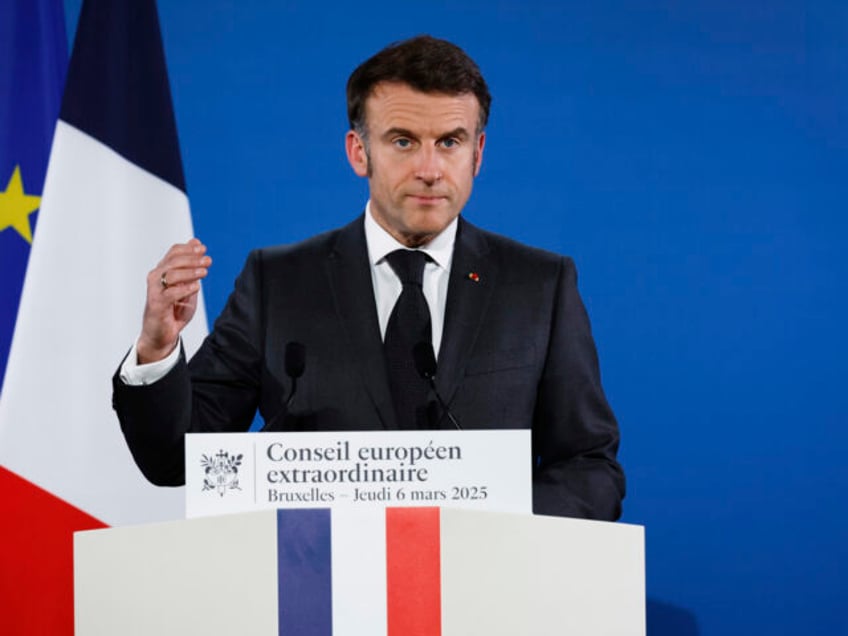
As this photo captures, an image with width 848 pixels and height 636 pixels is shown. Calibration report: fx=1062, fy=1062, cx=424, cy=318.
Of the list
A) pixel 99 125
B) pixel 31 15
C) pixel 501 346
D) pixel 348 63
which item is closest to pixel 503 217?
pixel 348 63

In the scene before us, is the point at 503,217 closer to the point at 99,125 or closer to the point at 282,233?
the point at 282,233

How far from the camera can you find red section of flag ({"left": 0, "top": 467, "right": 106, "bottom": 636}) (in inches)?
113

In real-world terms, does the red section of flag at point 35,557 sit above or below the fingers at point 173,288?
below

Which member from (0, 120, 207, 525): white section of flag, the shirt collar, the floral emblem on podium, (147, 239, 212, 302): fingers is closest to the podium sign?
the floral emblem on podium

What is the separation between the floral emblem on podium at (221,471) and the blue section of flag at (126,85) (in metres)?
1.75

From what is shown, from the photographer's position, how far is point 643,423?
3111 mm

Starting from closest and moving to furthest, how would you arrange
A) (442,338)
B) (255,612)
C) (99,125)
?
(255,612)
(442,338)
(99,125)

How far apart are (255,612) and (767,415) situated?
6.86ft

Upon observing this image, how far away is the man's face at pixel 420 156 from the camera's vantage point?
2.25 m

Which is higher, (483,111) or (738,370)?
(483,111)

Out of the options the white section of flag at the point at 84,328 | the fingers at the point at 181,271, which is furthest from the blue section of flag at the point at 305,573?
the white section of flag at the point at 84,328

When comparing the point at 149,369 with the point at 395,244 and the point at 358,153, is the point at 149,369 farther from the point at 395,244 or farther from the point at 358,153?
the point at 358,153

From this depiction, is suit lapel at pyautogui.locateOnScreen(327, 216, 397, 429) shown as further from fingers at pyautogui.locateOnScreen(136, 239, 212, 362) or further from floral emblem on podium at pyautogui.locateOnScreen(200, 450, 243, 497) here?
floral emblem on podium at pyautogui.locateOnScreen(200, 450, 243, 497)

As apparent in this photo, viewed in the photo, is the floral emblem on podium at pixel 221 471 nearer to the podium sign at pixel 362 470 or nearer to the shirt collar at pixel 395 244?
the podium sign at pixel 362 470
